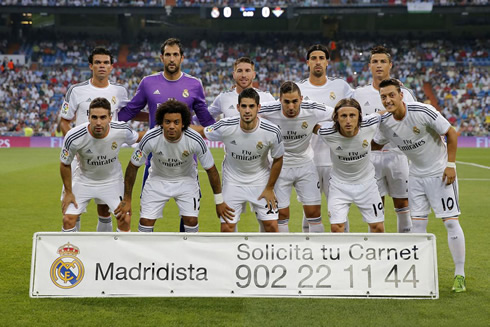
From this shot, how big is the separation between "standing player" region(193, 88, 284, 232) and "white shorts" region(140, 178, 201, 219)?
34cm

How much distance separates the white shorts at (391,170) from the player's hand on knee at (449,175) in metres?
1.15

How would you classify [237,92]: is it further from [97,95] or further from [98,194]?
[98,194]

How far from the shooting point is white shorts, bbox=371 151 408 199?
24.3 ft

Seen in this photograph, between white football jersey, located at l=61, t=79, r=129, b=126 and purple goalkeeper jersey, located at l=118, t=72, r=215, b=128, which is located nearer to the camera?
purple goalkeeper jersey, located at l=118, t=72, r=215, b=128

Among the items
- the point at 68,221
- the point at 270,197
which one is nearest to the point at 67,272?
the point at 68,221

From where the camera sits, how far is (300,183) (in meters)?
7.02

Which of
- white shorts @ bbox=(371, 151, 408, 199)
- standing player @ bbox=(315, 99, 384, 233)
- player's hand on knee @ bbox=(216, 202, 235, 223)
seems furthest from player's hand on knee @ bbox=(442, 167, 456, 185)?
player's hand on knee @ bbox=(216, 202, 235, 223)

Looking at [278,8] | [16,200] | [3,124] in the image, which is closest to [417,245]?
[16,200]

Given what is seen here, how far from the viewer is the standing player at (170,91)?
277 inches

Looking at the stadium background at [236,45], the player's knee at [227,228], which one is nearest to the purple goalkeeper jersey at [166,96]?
the player's knee at [227,228]

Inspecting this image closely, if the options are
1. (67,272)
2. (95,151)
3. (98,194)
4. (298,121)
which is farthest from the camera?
(298,121)

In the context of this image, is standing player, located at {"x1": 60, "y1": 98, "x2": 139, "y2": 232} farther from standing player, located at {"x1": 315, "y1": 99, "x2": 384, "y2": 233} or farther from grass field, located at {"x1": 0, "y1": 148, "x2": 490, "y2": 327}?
standing player, located at {"x1": 315, "y1": 99, "x2": 384, "y2": 233}

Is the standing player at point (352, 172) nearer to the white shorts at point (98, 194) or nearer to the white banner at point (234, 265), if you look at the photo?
the white banner at point (234, 265)

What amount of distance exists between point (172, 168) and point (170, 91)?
106 centimetres
